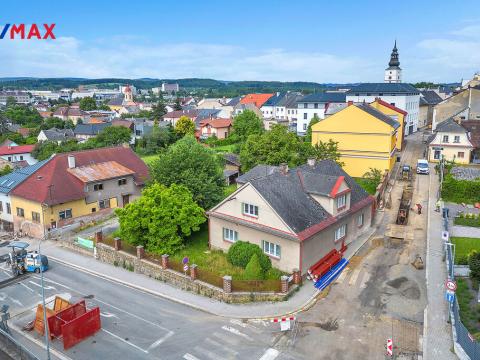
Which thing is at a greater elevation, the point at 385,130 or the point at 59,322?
the point at 385,130

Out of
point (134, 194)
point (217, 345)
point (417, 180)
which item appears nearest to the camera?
point (217, 345)

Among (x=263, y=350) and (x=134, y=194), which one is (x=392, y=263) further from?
(x=134, y=194)

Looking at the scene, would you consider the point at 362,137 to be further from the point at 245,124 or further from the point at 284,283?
the point at 245,124

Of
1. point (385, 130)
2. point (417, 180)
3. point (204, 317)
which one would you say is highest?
point (385, 130)

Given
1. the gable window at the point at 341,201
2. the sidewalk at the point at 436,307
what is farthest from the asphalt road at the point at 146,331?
the gable window at the point at 341,201

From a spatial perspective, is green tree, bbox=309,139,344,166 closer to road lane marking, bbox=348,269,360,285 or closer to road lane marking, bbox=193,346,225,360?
road lane marking, bbox=348,269,360,285

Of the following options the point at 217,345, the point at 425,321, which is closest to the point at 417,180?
the point at 425,321

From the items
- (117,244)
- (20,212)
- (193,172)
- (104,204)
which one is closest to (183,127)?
(104,204)

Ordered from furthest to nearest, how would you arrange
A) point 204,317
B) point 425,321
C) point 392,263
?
point 392,263
point 204,317
point 425,321
